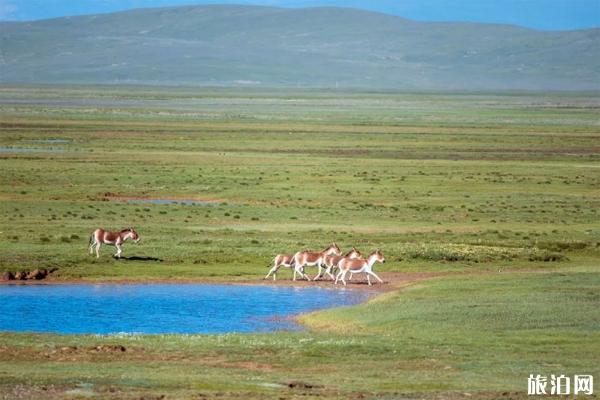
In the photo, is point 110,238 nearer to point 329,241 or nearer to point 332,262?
point 332,262

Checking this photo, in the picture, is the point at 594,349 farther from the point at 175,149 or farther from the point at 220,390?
the point at 175,149

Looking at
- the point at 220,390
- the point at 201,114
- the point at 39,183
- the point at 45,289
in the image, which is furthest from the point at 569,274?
the point at 201,114

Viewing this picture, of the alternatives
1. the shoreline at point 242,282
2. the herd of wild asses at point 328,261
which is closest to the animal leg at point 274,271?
the herd of wild asses at point 328,261

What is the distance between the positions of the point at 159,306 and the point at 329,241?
1096cm

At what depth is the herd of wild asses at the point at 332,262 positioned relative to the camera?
31.5 m

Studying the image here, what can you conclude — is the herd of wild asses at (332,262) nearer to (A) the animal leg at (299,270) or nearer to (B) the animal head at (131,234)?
(A) the animal leg at (299,270)

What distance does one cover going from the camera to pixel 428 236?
4062cm

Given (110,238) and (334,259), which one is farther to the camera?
(110,238)

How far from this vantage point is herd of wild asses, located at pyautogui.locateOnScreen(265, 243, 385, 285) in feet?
103

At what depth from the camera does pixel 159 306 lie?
94.2ft

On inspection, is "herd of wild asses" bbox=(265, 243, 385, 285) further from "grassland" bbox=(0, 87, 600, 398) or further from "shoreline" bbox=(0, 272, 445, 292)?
"grassland" bbox=(0, 87, 600, 398)

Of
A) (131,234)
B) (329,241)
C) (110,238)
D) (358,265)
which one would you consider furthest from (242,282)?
(329,241)

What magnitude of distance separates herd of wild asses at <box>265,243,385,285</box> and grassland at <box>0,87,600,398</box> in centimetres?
120

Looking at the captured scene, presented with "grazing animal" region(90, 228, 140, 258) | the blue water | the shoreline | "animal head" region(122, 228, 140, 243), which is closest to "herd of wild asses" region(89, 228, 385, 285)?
"grazing animal" region(90, 228, 140, 258)
